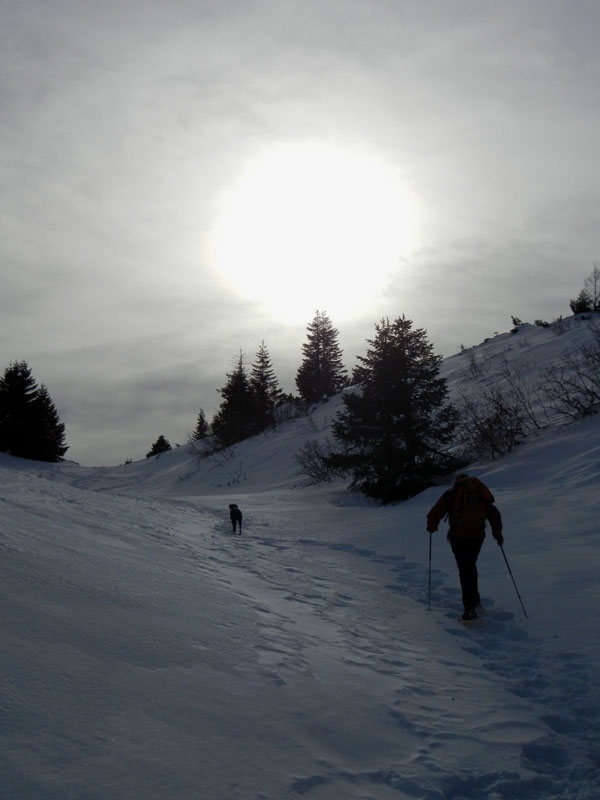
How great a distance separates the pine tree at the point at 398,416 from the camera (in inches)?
725

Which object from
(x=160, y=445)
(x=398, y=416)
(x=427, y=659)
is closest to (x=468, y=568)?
(x=427, y=659)

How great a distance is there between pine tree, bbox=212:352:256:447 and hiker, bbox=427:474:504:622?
125ft

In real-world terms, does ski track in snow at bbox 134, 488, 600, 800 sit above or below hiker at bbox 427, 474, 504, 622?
below

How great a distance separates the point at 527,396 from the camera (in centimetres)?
2202

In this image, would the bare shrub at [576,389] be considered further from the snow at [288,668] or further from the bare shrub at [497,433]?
the snow at [288,668]

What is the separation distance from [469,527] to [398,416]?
36.1ft

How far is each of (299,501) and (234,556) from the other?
10.4 metres

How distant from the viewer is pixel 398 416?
738 inches

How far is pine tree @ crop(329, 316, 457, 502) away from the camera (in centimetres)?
1842

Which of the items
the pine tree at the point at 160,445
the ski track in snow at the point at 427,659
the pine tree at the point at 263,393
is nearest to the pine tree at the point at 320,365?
the pine tree at the point at 263,393

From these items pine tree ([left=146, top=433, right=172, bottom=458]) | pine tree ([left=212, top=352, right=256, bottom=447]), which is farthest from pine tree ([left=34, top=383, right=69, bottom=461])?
pine tree ([left=146, top=433, right=172, bottom=458])

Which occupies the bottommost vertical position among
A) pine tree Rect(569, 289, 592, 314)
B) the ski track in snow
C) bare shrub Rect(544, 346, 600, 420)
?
the ski track in snow

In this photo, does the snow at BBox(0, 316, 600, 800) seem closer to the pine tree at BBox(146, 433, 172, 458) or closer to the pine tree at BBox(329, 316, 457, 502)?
the pine tree at BBox(329, 316, 457, 502)

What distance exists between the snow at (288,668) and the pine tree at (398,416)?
22.8 feet
